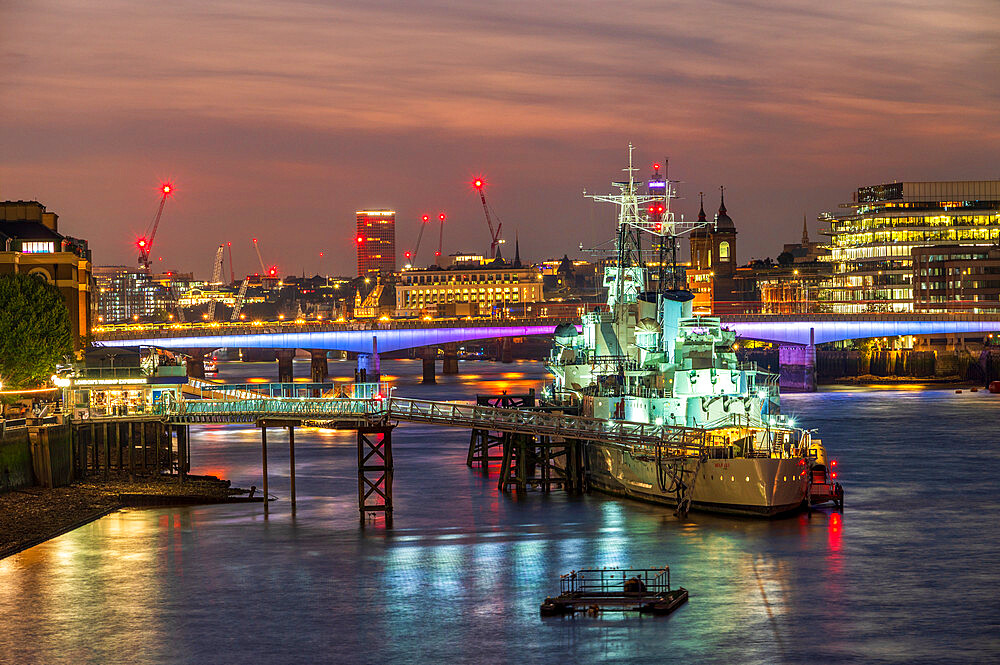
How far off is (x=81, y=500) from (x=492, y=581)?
83.6 ft

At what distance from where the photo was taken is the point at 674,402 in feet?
228

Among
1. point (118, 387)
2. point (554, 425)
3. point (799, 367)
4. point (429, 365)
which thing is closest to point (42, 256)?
point (118, 387)

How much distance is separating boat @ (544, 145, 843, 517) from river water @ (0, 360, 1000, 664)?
1.51 m

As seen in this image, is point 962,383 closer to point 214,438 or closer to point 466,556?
point 214,438

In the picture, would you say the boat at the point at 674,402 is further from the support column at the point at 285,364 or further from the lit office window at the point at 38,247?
the support column at the point at 285,364

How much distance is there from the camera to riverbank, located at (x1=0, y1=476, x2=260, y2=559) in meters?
61.8

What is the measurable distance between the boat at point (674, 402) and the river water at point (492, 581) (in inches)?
59.3

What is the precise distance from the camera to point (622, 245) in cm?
8381

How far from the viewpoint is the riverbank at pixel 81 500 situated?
203ft

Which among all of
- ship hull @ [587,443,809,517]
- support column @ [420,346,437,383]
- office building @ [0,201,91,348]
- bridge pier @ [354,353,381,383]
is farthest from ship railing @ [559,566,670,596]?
support column @ [420,346,437,383]

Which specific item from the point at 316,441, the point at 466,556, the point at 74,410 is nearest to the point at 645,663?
the point at 466,556

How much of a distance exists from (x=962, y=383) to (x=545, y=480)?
118162mm

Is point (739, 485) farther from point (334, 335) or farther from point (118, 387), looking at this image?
point (334, 335)

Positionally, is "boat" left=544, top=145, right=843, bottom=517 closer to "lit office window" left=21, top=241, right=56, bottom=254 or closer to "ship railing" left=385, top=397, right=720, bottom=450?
"ship railing" left=385, top=397, right=720, bottom=450
